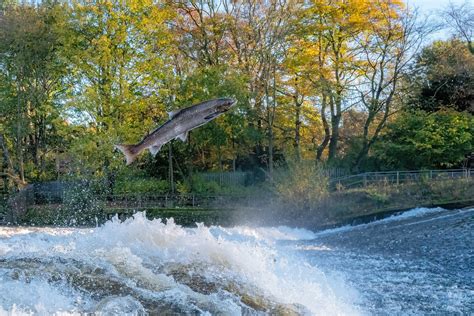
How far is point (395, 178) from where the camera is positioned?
2550cm

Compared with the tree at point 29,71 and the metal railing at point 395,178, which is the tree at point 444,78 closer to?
the metal railing at point 395,178

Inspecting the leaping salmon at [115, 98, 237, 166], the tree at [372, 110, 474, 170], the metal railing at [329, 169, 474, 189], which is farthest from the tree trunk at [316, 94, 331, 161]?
the leaping salmon at [115, 98, 237, 166]

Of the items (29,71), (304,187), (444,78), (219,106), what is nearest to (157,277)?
(219,106)

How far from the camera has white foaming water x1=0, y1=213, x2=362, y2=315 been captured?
634 cm

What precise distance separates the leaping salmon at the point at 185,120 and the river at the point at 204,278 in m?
1.69

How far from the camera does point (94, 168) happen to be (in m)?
28.1

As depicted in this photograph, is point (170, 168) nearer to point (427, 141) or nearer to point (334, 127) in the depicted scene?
point (334, 127)

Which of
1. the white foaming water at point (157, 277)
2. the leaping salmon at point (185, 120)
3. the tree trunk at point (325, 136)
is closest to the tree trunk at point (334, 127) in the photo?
the tree trunk at point (325, 136)

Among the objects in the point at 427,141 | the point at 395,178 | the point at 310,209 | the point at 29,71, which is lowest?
the point at 310,209

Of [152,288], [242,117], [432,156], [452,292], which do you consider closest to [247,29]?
[242,117]

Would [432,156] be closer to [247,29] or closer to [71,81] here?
[247,29]

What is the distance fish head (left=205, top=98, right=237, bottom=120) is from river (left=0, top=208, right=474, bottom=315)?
2.22 m

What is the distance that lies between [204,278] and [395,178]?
19569 millimetres

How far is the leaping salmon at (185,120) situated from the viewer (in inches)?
307
